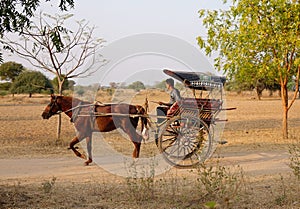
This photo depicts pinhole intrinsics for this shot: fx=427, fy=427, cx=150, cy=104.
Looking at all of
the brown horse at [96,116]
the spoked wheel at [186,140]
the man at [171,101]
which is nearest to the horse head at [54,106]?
the brown horse at [96,116]

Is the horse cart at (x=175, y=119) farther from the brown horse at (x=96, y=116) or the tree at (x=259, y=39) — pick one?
the tree at (x=259, y=39)

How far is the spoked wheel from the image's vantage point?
10.6 metres

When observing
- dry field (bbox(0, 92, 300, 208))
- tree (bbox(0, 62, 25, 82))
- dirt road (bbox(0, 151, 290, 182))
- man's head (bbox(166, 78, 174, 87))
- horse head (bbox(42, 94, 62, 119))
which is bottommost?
dirt road (bbox(0, 151, 290, 182))

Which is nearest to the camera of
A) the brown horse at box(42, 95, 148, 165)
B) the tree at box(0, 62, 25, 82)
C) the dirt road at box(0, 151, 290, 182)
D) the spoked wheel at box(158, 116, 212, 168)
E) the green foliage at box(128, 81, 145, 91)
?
the dirt road at box(0, 151, 290, 182)

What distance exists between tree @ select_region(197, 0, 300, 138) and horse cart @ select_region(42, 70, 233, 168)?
4.33 meters

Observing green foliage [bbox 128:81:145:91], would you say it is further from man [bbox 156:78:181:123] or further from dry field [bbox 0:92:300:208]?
dry field [bbox 0:92:300:208]

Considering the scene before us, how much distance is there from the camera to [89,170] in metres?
10.4

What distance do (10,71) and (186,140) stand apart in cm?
5036

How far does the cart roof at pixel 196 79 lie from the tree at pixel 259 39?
462 centimetres

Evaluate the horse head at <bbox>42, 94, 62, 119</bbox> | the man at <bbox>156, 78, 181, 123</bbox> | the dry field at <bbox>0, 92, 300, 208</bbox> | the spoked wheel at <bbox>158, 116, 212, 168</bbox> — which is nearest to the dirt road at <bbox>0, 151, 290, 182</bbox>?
the dry field at <bbox>0, 92, 300, 208</bbox>

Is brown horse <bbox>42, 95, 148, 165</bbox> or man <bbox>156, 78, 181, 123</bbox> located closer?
man <bbox>156, 78, 181, 123</bbox>

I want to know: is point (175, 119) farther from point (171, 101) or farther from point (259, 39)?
point (259, 39)

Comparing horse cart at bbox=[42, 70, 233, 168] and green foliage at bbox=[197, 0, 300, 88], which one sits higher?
green foliage at bbox=[197, 0, 300, 88]

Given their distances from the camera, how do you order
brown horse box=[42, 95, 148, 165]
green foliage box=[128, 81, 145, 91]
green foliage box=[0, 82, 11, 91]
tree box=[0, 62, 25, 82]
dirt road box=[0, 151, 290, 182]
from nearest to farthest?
dirt road box=[0, 151, 290, 182] → brown horse box=[42, 95, 148, 165] → green foliage box=[128, 81, 145, 91] → tree box=[0, 62, 25, 82] → green foliage box=[0, 82, 11, 91]
